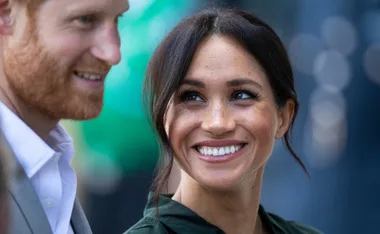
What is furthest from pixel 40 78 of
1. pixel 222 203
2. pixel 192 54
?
pixel 222 203

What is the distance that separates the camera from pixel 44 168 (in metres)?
1.98

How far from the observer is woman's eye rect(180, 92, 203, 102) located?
2482mm

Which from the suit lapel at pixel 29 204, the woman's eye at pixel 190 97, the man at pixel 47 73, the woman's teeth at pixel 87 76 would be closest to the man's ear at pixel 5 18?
the man at pixel 47 73

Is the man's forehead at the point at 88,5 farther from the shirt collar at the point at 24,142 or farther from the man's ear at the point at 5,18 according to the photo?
the shirt collar at the point at 24,142

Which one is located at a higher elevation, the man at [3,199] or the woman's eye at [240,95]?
the woman's eye at [240,95]

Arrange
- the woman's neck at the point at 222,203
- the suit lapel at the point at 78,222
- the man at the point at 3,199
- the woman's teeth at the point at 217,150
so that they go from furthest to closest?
the woman's neck at the point at 222,203, the woman's teeth at the point at 217,150, the suit lapel at the point at 78,222, the man at the point at 3,199

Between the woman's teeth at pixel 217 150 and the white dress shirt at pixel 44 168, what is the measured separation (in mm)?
484

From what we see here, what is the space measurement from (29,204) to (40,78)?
13.7 inches

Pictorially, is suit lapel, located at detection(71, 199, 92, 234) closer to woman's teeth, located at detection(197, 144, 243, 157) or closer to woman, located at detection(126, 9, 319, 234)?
woman, located at detection(126, 9, 319, 234)

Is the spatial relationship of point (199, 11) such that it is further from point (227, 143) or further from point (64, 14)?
point (64, 14)

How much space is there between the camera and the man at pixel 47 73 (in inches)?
76.3

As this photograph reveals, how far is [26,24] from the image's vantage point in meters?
1.96

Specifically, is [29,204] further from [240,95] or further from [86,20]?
[240,95]

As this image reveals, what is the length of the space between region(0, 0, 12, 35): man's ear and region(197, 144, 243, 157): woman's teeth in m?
0.79
